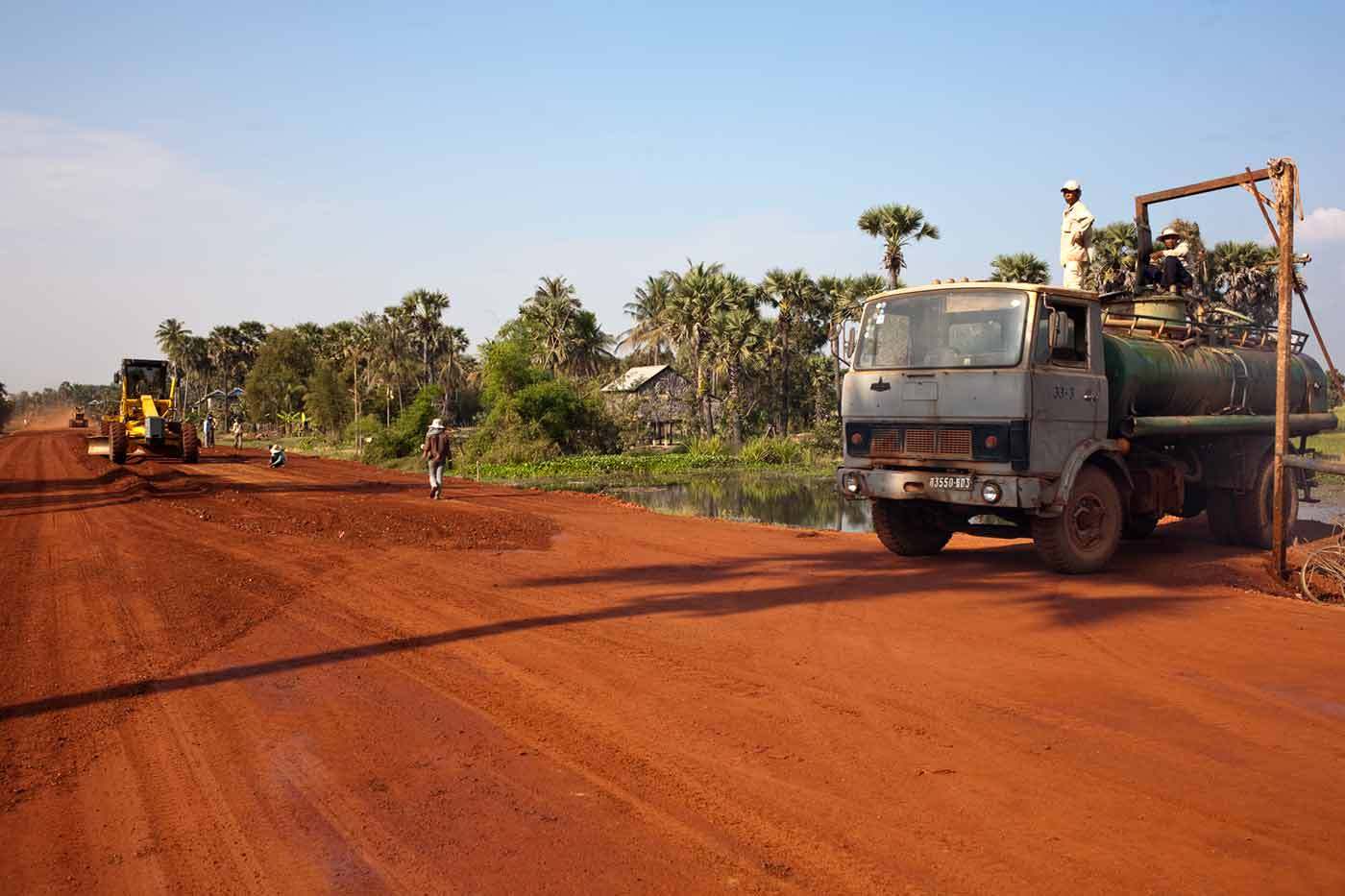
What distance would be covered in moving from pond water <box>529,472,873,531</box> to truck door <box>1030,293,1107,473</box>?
31.8ft

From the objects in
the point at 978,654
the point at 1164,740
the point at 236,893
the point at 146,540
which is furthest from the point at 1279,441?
the point at 146,540

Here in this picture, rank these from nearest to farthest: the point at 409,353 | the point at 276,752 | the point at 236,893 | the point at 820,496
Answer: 1. the point at 236,893
2. the point at 276,752
3. the point at 820,496
4. the point at 409,353

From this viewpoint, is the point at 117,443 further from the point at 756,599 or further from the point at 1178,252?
the point at 1178,252

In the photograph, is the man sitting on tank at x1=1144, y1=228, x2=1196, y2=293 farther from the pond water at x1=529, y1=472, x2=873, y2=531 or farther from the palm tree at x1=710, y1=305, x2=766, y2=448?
the palm tree at x1=710, y1=305, x2=766, y2=448

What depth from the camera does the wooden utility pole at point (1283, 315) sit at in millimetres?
10039

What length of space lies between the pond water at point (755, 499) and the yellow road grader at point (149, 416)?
1263 cm

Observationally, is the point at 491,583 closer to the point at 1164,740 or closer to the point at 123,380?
the point at 1164,740

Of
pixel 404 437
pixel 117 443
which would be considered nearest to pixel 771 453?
pixel 404 437

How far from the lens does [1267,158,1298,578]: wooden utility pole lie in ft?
32.9

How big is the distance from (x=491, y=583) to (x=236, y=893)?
654 cm

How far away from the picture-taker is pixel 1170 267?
40.8ft

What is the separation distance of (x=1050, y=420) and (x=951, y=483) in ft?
3.86

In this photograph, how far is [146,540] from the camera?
44.7ft

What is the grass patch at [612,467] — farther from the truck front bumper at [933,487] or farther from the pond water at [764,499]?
the truck front bumper at [933,487]
